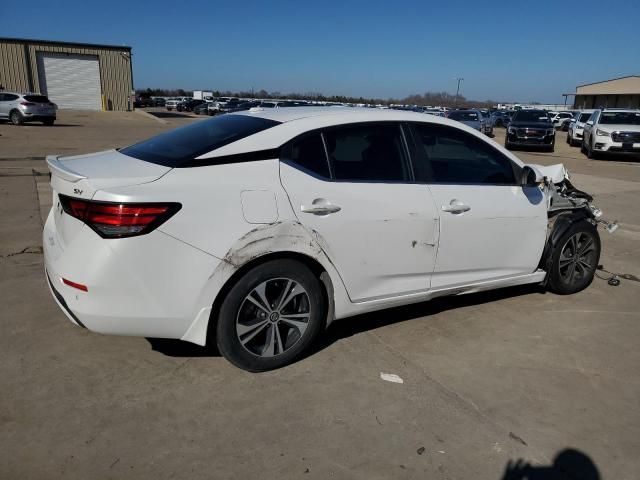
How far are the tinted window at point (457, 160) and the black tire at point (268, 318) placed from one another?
1.16 m

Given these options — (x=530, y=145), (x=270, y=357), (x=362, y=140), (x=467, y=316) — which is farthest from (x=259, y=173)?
(x=530, y=145)

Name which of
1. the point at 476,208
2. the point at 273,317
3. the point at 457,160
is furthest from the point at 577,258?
the point at 273,317

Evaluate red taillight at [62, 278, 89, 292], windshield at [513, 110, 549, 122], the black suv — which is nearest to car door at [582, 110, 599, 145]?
the black suv

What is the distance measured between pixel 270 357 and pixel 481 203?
192 cm

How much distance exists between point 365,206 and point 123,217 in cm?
146

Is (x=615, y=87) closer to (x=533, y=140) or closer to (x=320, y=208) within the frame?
(x=533, y=140)

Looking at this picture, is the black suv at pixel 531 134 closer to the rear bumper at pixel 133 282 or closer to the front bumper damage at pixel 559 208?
the front bumper damage at pixel 559 208

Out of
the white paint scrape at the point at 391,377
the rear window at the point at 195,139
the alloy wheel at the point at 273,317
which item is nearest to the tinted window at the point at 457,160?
the rear window at the point at 195,139

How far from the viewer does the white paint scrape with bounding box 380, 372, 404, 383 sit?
3201mm

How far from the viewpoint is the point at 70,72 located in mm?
40031

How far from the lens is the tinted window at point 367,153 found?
11.0 ft

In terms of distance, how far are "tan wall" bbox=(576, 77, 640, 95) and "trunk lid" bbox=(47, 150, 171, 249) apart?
236ft

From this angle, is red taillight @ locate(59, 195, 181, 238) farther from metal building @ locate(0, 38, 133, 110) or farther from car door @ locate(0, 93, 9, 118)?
metal building @ locate(0, 38, 133, 110)

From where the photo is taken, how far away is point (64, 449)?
8.14 feet
